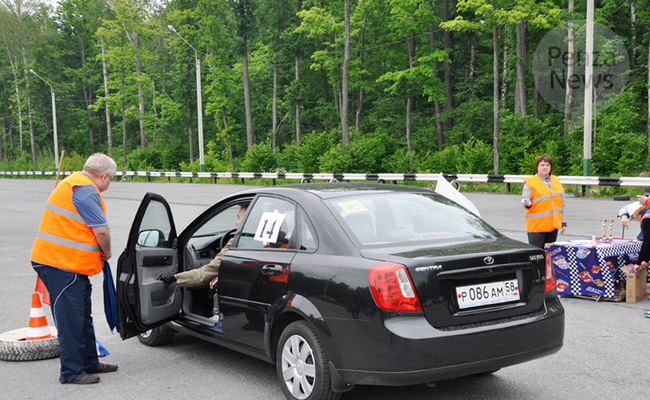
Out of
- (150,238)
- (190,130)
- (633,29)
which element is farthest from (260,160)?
(150,238)

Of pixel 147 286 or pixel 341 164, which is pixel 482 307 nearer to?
pixel 147 286

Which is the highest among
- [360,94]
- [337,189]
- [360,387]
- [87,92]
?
[87,92]

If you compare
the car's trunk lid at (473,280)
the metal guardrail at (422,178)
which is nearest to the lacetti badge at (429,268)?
the car's trunk lid at (473,280)

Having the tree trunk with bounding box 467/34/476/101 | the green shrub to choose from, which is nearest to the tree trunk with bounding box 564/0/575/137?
the tree trunk with bounding box 467/34/476/101

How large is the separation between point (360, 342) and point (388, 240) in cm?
76

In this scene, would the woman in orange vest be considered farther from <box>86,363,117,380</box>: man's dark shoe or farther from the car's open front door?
<box>86,363,117,380</box>: man's dark shoe

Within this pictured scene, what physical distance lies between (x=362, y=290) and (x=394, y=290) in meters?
0.19

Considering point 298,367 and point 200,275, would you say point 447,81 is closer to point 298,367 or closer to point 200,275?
point 200,275

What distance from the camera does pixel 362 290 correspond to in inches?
148

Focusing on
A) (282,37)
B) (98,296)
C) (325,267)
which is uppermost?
(282,37)

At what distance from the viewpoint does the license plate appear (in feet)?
12.7

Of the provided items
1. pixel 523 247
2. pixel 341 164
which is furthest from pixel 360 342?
pixel 341 164

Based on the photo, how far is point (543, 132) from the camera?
89.5ft

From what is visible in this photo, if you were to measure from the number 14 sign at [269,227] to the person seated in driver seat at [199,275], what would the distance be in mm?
460
